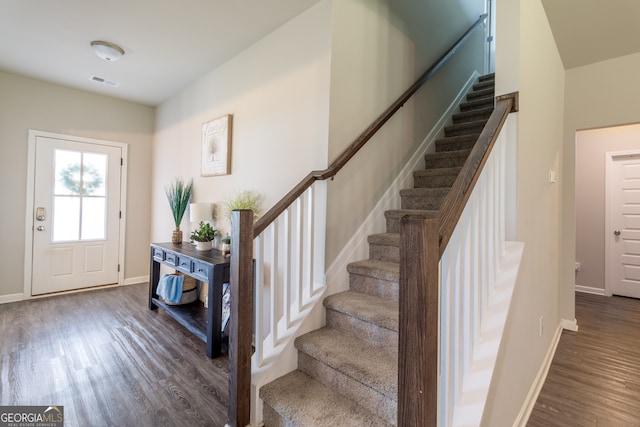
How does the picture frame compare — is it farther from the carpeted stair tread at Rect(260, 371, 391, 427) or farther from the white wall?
the carpeted stair tread at Rect(260, 371, 391, 427)

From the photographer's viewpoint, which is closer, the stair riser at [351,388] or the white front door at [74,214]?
the stair riser at [351,388]

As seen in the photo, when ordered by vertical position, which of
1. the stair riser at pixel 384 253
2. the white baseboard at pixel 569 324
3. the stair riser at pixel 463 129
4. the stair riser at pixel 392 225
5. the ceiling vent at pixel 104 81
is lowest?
the white baseboard at pixel 569 324

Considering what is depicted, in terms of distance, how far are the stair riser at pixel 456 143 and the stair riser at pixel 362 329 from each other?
7.20ft

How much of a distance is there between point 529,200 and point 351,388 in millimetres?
1620

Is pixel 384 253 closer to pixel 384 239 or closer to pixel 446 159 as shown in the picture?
pixel 384 239

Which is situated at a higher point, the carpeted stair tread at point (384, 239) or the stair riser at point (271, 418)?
the carpeted stair tread at point (384, 239)

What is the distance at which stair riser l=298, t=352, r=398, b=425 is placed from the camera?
1.43 m

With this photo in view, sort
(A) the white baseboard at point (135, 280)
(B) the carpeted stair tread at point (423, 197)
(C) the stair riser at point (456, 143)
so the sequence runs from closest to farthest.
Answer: (B) the carpeted stair tread at point (423, 197), (C) the stair riser at point (456, 143), (A) the white baseboard at point (135, 280)

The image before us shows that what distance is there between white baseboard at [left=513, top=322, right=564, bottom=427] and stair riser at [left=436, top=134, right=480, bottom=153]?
6.57ft

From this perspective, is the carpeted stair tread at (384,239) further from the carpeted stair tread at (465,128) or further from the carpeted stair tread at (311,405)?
the carpeted stair tread at (465,128)

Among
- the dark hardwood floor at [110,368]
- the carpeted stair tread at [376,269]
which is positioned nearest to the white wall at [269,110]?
the carpeted stair tread at [376,269]

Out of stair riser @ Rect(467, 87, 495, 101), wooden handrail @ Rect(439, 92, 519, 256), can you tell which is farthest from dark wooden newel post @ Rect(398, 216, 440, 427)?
stair riser @ Rect(467, 87, 495, 101)

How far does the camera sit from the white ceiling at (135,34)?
233 cm

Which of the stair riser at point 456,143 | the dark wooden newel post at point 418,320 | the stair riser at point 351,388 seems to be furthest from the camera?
the stair riser at point 456,143
